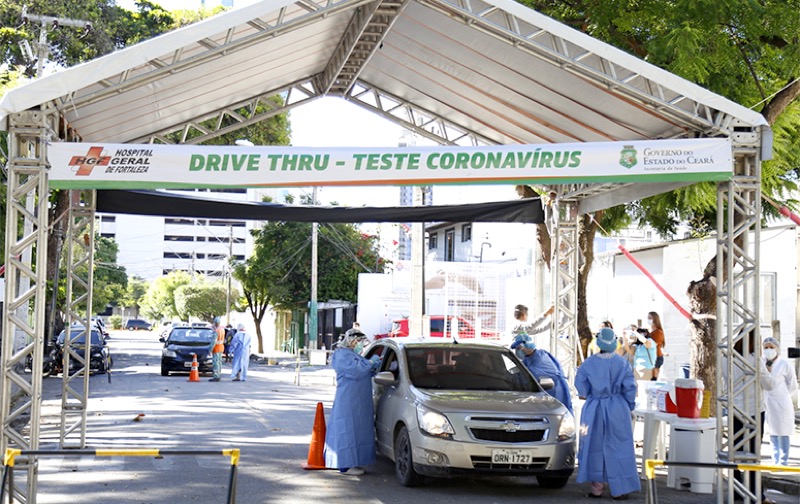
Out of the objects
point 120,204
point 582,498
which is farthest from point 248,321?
point 582,498

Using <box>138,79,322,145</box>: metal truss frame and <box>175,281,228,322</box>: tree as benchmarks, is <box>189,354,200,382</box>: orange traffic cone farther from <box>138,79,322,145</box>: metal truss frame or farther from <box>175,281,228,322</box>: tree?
<box>175,281,228,322</box>: tree

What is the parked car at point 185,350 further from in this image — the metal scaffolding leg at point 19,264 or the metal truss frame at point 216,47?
the metal truss frame at point 216,47

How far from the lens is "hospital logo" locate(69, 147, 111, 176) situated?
10.5 meters

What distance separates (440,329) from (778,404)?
28.3 m

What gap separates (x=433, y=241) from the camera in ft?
200

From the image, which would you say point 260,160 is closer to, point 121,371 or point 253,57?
point 253,57

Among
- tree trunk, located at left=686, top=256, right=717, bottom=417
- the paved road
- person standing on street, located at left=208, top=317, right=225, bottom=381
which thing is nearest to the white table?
the paved road

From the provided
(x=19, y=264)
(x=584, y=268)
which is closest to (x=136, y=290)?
(x=584, y=268)

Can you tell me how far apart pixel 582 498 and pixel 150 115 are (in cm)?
760

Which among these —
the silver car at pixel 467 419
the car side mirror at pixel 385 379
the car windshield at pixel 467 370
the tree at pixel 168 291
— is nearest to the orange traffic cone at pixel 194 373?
the silver car at pixel 467 419

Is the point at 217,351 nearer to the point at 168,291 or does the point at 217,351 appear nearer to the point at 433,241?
the point at 433,241

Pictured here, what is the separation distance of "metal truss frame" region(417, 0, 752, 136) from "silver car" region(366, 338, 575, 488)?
3.39 meters

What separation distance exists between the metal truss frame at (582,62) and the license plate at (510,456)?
3999mm

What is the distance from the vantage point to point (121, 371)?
34719mm
